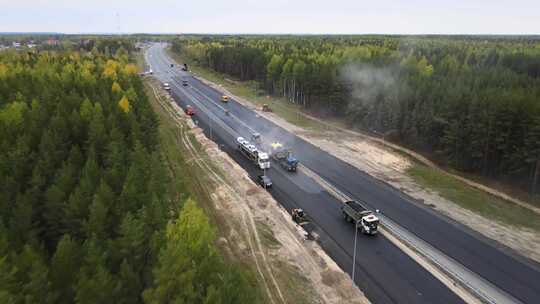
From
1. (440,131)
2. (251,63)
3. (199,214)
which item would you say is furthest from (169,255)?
(251,63)

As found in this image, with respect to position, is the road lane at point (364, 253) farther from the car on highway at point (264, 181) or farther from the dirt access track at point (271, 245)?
the dirt access track at point (271, 245)

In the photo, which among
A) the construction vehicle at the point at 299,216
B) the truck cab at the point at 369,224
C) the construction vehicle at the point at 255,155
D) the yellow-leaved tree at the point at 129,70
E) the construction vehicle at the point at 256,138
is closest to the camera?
the truck cab at the point at 369,224

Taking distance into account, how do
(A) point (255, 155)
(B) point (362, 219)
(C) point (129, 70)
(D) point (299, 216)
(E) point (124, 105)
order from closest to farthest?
1. (B) point (362, 219)
2. (D) point (299, 216)
3. (E) point (124, 105)
4. (A) point (255, 155)
5. (C) point (129, 70)

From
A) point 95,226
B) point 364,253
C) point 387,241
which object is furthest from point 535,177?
point 95,226

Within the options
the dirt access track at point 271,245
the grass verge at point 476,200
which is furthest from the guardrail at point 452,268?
the grass verge at point 476,200

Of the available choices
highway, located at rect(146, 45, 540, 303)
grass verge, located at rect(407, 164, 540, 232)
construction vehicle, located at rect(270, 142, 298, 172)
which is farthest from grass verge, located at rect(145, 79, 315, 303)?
grass verge, located at rect(407, 164, 540, 232)

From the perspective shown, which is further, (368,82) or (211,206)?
(368,82)

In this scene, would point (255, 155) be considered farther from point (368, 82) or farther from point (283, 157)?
point (368, 82)
